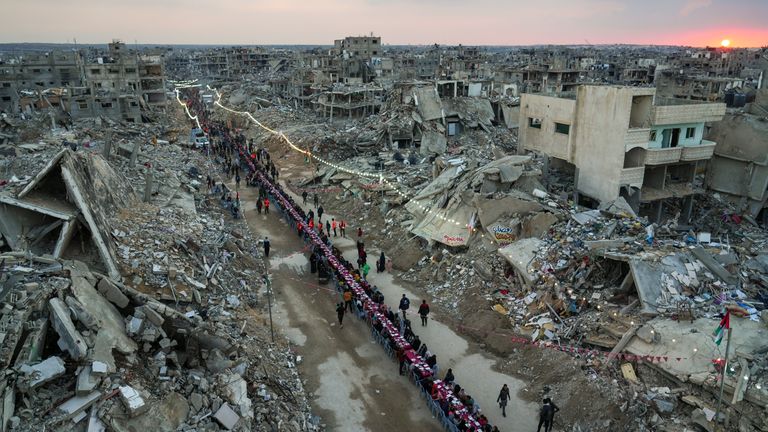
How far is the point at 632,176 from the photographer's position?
993 inches

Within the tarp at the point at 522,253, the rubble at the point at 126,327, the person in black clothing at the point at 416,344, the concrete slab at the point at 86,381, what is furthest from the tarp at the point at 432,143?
the concrete slab at the point at 86,381

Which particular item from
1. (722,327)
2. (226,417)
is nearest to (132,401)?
(226,417)

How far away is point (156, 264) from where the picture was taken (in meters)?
17.2

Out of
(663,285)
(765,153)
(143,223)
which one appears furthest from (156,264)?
(765,153)

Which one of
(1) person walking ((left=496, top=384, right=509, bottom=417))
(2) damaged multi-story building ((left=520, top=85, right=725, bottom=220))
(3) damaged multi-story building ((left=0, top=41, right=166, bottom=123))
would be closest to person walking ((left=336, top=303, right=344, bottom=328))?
(1) person walking ((left=496, top=384, right=509, bottom=417))

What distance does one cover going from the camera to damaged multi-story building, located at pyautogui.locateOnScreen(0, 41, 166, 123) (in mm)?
44969

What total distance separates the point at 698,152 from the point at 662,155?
2.38m

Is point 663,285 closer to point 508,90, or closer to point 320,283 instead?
point 320,283

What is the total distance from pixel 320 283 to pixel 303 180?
17.2 m

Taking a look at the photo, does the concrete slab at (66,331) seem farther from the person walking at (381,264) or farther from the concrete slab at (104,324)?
the person walking at (381,264)

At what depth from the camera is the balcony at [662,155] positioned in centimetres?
2492

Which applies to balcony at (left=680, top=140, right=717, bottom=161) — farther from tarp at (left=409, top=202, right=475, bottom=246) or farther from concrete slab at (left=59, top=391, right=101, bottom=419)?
concrete slab at (left=59, top=391, right=101, bottom=419)

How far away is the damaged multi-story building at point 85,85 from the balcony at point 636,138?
137 feet

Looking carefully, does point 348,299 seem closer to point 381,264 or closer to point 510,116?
point 381,264
